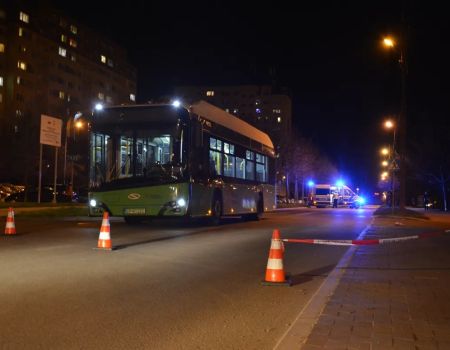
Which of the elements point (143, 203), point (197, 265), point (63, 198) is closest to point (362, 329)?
point (197, 265)

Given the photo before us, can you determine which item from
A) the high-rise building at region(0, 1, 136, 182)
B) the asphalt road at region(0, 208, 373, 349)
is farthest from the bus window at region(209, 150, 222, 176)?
the high-rise building at region(0, 1, 136, 182)

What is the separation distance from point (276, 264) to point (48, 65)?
92663 millimetres

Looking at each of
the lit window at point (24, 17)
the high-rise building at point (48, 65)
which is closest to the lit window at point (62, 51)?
the high-rise building at point (48, 65)

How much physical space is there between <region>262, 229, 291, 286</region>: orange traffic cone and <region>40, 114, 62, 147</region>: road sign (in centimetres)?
2365

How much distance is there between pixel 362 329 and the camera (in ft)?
18.4

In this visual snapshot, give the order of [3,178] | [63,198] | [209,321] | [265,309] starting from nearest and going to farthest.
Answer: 1. [209,321]
2. [265,309]
3. [63,198]
4. [3,178]

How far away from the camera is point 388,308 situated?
6.66 m

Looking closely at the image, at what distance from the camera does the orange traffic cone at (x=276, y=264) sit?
8.30 metres

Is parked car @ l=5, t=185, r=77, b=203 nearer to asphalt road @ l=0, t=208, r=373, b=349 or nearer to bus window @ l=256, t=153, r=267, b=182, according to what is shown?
bus window @ l=256, t=153, r=267, b=182

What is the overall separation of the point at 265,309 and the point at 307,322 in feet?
3.62

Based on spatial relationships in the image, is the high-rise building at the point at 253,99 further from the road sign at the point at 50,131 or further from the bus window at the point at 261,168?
the bus window at the point at 261,168

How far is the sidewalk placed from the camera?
5.20 metres

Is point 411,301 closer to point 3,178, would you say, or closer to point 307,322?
point 307,322

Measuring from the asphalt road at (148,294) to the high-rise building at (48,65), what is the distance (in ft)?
198
